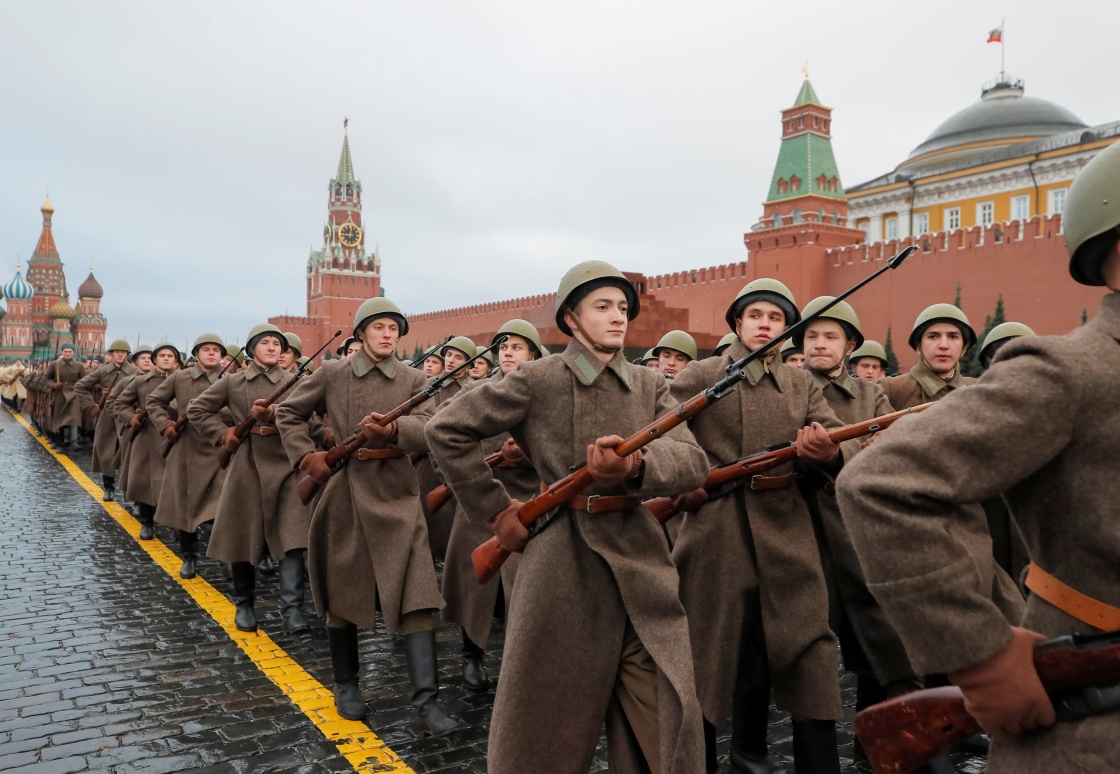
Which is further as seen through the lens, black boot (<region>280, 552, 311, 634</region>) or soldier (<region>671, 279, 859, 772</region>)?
black boot (<region>280, 552, 311, 634</region>)

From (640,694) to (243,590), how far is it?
441cm

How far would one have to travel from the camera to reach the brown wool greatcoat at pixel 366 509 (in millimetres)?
4816

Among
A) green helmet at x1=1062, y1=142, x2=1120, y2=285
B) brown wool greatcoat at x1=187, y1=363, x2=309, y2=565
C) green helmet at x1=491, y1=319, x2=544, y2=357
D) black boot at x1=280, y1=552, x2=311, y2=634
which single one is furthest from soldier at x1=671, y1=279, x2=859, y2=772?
brown wool greatcoat at x1=187, y1=363, x2=309, y2=565

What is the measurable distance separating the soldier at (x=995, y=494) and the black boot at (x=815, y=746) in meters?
2.22

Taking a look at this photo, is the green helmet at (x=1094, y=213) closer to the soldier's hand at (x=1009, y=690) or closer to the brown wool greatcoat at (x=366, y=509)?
the soldier's hand at (x=1009, y=690)

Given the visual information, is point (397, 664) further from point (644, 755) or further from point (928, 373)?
point (928, 373)

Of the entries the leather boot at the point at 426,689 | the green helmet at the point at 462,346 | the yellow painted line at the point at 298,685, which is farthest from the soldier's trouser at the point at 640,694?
the green helmet at the point at 462,346

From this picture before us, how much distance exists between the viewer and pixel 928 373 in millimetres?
5520

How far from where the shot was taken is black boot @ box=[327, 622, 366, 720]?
15.2 feet

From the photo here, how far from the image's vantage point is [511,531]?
329cm

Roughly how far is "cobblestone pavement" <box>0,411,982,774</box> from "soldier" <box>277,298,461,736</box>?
0.34 metres

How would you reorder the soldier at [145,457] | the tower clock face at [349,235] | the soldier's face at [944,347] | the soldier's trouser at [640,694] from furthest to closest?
1. the tower clock face at [349,235]
2. the soldier at [145,457]
3. the soldier's face at [944,347]
4. the soldier's trouser at [640,694]

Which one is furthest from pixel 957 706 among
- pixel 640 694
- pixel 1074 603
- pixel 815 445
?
pixel 815 445

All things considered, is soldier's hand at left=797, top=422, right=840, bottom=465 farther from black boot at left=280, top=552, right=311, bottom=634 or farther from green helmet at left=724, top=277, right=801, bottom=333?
black boot at left=280, top=552, right=311, bottom=634
